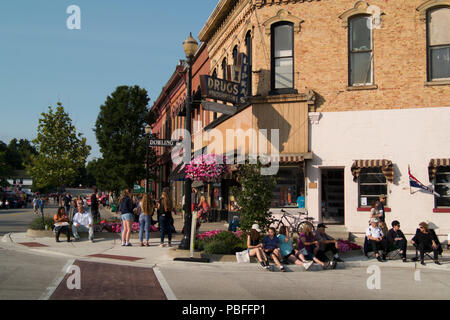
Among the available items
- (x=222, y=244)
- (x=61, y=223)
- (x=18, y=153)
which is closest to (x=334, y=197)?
(x=222, y=244)

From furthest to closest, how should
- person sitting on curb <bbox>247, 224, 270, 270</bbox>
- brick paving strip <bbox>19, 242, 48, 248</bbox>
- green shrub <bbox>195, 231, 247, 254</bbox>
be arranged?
brick paving strip <bbox>19, 242, 48, 248</bbox>
green shrub <bbox>195, 231, 247, 254</bbox>
person sitting on curb <bbox>247, 224, 270, 270</bbox>

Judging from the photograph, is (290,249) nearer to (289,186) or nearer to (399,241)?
(399,241)

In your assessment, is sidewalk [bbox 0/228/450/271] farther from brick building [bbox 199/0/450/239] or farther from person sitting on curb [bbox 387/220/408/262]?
brick building [bbox 199/0/450/239]

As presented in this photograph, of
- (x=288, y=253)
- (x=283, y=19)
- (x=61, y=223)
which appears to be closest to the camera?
(x=288, y=253)

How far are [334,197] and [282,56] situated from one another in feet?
19.6

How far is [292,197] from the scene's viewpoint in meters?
19.1

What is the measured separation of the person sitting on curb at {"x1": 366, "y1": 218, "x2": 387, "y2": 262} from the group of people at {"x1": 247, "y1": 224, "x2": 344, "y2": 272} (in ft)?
4.63

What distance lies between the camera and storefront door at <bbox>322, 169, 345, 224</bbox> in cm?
1975

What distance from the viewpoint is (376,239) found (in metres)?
13.8

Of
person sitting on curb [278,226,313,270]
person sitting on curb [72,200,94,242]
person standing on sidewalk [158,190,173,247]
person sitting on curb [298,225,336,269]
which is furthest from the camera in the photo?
person sitting on curb [72,200,94,242]

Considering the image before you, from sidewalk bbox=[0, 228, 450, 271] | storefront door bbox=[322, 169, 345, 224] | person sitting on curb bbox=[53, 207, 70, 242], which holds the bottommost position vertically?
sidewalk bbox=[0, 228, 450, 271]

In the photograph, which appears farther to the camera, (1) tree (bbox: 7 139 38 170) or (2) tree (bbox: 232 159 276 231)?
(1) tree (bbox: 7 139 38 170)

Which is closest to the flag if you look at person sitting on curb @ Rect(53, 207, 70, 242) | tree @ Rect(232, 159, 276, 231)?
tree @ Rect(232, 159, 276, 231)
